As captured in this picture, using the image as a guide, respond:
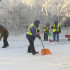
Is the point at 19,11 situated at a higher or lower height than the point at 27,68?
higher

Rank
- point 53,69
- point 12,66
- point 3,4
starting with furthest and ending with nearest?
point 3,4
point 12,66
point 53,69

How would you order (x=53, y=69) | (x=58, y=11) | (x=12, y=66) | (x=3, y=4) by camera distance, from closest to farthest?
(x=53, y=69)
(x=12, y=66)
(x=58, y=11)
(x=3, y=4)

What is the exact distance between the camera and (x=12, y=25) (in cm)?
1691

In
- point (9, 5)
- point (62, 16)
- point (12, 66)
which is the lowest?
point (12, 66)

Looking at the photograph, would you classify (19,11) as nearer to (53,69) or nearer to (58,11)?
(58,11)

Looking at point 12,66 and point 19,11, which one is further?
point 19,11

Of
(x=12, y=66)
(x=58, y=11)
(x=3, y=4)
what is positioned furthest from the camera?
(x=3, y=4)

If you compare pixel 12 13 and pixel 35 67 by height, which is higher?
pixel 12 13

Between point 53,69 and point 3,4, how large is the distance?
14116mm

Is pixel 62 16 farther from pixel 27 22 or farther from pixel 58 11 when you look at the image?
pixel 27 22

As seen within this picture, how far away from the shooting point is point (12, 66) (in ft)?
16.3

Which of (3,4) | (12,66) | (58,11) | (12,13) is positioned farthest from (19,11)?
(12,66)

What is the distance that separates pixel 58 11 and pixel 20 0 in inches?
156

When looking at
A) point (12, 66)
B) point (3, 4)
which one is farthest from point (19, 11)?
point (12, 66)
